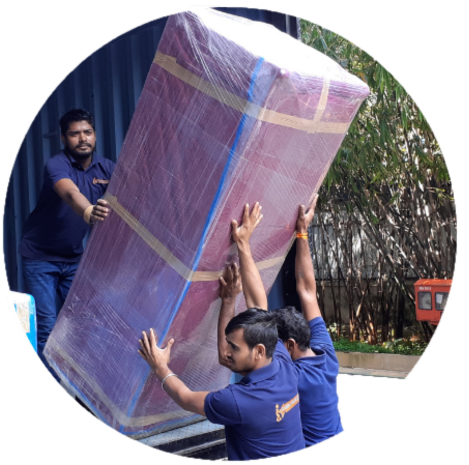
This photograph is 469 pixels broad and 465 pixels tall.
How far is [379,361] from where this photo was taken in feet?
10.3

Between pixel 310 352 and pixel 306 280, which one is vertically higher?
pixel 306 280

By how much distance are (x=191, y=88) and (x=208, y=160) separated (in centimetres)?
28

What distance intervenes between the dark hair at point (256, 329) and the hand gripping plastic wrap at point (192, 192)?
0.72 feet

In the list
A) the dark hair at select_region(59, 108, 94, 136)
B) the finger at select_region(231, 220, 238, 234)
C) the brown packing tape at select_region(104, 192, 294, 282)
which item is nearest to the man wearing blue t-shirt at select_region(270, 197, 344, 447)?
the brown packing tape at select_region(104, 192, 294, 282)

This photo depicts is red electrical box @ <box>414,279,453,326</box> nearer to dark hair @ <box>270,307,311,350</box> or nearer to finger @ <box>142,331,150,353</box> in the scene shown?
dark hair @ <box>270,307,311,350</box>

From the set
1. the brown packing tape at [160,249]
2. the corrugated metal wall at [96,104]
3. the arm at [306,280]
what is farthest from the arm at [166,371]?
the corrugated metal wall at [96,104]

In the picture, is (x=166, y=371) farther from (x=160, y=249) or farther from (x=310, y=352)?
(x=310, y=352)

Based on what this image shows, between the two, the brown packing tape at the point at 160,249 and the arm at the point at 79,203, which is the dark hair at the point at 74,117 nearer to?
the arm at the point at 79,203

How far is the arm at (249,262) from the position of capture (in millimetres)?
2559

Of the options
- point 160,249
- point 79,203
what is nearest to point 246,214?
point 160,249

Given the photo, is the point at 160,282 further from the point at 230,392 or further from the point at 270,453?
the point at 270,453

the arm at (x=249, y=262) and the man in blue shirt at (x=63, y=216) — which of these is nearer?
the arm at (x=249, y=262)

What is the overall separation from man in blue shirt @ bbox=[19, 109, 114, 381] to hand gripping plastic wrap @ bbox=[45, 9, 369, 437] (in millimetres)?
85

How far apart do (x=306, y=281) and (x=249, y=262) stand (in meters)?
0.42
